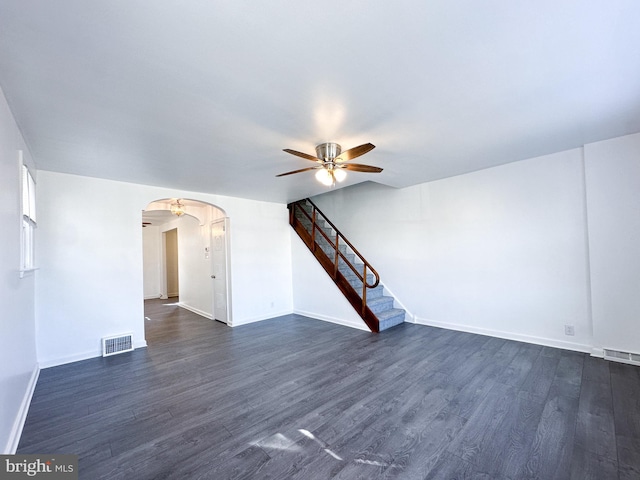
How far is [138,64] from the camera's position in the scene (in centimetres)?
167

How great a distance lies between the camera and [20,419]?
2223 millimetres

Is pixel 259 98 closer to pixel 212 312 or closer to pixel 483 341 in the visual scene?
pixel 483 341

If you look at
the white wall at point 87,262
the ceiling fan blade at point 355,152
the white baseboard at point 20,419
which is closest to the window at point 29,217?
the white wall at point 87,262

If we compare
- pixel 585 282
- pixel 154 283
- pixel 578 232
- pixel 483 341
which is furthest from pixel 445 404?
pixel 154 283

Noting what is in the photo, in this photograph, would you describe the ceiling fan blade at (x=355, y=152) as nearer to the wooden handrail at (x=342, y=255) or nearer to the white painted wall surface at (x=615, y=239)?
the wooden handrail at (x=342, y=255)

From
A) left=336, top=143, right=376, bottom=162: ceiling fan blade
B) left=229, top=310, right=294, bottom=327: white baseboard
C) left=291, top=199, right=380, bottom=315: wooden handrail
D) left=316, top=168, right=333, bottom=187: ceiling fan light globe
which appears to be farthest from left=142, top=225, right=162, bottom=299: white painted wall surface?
left=336, top=143, right=376, bottom=162: ceiling fan blade

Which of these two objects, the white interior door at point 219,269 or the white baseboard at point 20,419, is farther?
the white interior door at point 219,269

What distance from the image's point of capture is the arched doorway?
562cm

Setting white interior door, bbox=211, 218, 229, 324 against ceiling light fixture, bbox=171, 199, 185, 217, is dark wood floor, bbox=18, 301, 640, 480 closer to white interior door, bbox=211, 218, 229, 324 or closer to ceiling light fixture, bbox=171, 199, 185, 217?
white interior door, bbox=211, 218, 229, 324

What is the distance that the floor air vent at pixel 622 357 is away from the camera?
307cm

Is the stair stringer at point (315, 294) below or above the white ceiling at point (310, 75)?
below

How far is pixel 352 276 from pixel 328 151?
347 cm

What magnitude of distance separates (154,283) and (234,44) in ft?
33.3

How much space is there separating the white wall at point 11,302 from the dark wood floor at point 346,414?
0.80ft
